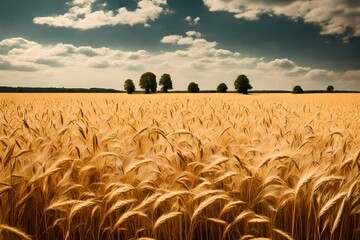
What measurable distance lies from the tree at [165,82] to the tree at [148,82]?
6.32 feet

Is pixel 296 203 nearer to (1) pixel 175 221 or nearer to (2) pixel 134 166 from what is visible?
(1) pixel 175 221

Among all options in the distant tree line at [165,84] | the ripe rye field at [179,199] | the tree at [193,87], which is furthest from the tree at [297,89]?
the ripe rye field at [179,199]

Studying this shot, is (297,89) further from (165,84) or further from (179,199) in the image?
(179,199)

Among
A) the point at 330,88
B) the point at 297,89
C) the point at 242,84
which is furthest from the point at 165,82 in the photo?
the point at 330,88

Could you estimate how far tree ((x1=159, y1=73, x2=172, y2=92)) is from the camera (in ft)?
238

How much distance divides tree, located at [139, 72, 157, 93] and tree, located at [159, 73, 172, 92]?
1927 millimetres

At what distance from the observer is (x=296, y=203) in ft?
6.13

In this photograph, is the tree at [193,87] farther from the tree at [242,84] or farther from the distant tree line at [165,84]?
the tree at [242,84]

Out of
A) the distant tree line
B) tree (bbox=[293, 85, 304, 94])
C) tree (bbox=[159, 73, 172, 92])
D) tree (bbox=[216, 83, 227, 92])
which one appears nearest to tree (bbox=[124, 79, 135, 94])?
the distant tree line

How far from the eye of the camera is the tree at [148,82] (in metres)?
70.6

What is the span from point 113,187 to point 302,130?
2939 mm

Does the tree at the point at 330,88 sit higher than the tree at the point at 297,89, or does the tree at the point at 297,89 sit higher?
the tree at the point at 330,88

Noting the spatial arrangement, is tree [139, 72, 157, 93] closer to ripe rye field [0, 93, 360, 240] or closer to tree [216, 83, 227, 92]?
tree [216, 83, 227, 92]

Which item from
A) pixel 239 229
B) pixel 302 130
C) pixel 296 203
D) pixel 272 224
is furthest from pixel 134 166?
pixel 302 130
